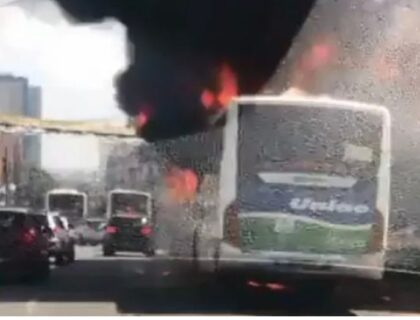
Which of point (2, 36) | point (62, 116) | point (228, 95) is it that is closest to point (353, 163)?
point (228, 95)

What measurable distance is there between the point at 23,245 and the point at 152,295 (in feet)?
1.47

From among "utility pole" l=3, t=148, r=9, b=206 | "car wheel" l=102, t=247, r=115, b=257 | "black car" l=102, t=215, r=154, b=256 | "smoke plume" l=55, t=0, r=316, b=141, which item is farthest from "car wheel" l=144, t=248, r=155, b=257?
"utility pole" l=3, t=148, r=9, b=206

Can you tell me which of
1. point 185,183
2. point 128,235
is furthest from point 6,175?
point 185,183

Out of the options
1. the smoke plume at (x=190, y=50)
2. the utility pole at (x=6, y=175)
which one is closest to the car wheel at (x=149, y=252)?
the smoke plume at (x=190, y=50)

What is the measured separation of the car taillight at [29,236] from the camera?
319 centimetres

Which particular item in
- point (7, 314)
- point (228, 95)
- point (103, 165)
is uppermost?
point (228, 95)

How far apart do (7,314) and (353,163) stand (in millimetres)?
1224

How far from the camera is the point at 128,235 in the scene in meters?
3.20

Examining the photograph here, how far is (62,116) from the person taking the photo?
3164 mm

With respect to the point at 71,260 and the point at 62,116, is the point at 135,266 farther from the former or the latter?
the point at 62,116

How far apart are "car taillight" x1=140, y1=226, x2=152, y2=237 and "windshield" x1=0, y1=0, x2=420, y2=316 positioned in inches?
0.5

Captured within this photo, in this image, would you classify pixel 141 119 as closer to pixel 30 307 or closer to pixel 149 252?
pixel 149 252

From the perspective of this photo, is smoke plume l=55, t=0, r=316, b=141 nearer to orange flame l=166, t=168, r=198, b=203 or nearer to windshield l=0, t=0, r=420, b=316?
windshield l=0, t=0, r=420, b=316

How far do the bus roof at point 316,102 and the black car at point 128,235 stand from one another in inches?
20.0
